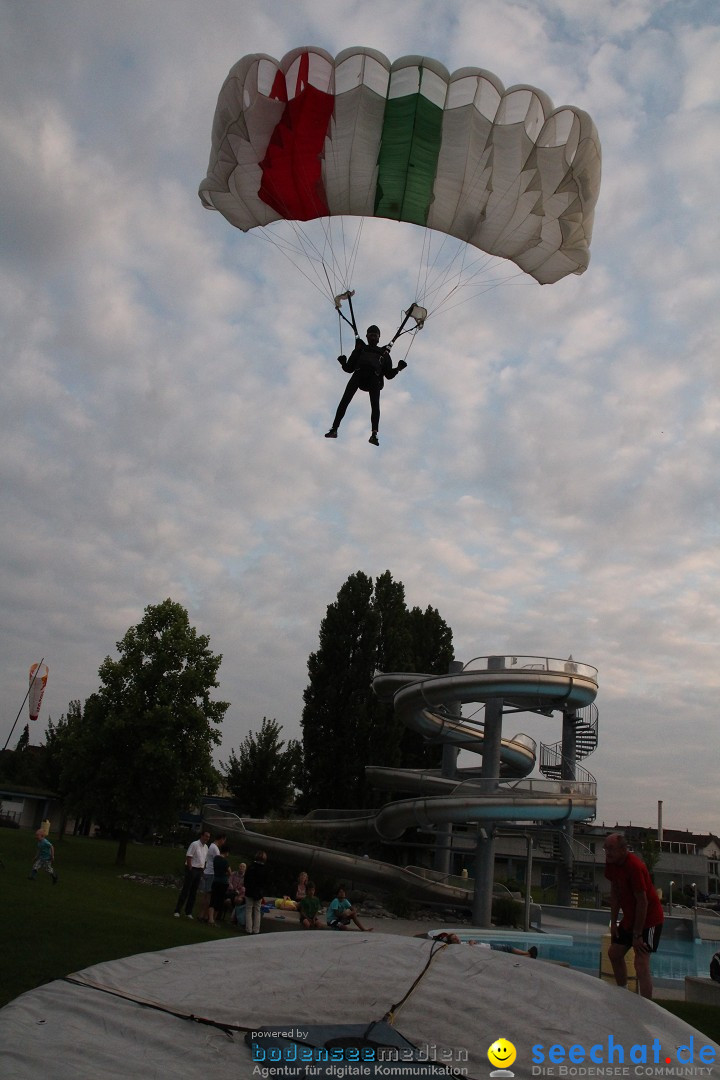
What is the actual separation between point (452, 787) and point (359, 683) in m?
11.6

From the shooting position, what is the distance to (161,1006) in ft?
18.2

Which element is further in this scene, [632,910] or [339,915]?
[339,915]

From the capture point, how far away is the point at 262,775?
36.0m

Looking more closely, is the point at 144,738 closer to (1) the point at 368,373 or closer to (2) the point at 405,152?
(1) the point at 368,373

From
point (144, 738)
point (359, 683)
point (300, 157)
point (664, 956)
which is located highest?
point (300, 157)

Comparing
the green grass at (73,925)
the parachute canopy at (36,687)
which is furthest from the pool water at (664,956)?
the parachute canopy at (36,687)

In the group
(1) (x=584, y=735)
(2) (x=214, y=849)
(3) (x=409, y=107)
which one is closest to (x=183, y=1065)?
(2) (x=214, y=849)

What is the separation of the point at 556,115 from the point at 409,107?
242 centimetres

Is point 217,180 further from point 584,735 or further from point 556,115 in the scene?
point 584,735

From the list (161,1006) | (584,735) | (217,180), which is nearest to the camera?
(161,1006)

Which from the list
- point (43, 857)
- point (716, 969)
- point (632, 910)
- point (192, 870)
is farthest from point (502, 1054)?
point (43, 857)

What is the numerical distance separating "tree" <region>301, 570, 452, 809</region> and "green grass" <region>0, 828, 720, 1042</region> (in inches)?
732

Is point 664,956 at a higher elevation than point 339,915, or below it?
below

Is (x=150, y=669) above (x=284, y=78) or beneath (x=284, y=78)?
beneath
